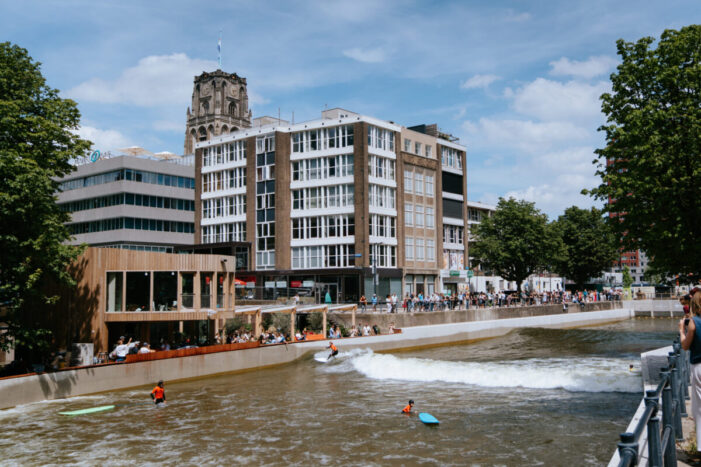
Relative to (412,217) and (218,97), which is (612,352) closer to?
(412,217)

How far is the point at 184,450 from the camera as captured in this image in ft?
60.6

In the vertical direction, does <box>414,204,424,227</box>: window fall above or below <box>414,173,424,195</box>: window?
below

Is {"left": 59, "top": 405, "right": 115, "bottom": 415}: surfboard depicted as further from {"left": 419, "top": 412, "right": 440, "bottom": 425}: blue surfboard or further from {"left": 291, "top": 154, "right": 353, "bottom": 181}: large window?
{"left": 291, "top": 154, "right": 353, "bottom": 181}: large window

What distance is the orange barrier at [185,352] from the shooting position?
30719 millimetres

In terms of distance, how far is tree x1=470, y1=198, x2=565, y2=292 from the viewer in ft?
255

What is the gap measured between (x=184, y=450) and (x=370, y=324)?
35.1 metres

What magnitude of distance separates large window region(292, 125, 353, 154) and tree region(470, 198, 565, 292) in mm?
24640

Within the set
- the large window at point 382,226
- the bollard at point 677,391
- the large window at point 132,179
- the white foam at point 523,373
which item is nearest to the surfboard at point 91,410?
the white foam at point 523,373

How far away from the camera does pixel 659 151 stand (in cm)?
2377

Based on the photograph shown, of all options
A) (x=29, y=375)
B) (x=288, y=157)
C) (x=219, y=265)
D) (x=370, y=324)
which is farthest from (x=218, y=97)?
(x=29, y=375)

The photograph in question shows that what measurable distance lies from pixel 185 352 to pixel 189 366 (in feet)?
2.62

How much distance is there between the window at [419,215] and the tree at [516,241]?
37.3 feet

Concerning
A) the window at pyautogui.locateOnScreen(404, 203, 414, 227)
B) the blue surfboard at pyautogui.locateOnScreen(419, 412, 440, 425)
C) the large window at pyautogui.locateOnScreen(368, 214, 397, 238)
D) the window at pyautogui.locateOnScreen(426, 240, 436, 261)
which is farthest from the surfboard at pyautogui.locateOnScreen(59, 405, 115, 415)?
the window at pyautogui.locateOnScreen(426, 240, 436, 261)

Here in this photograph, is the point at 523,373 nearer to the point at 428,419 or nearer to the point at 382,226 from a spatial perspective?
the point at 428,419
